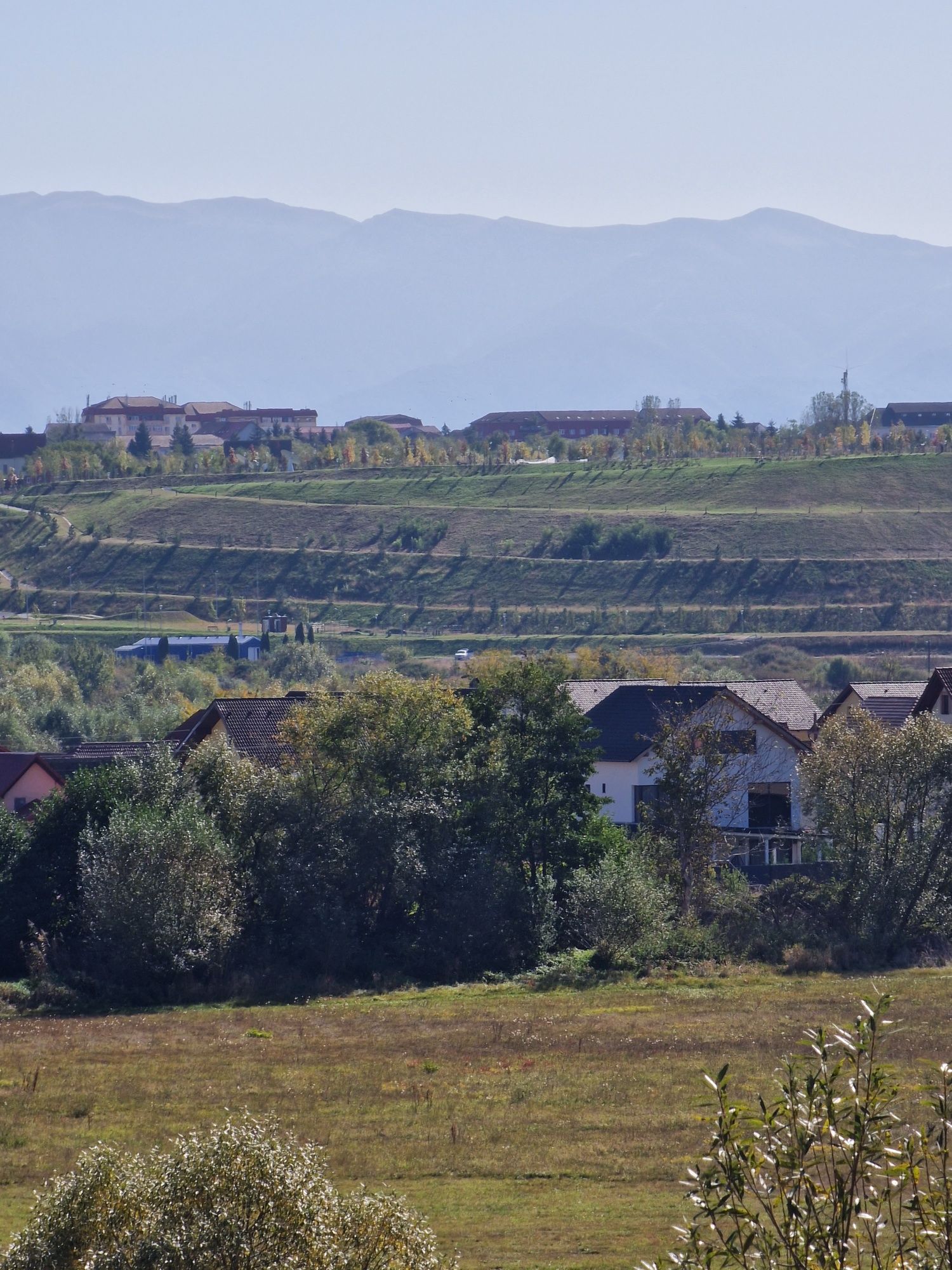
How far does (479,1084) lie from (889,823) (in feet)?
51.8

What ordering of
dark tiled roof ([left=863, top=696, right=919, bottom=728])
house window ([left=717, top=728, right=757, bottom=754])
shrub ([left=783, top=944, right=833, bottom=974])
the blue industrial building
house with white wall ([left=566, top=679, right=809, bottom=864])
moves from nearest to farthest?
shrub ([left=783, top=944, right=833, bottom=974]), house window ([left=717, top=728, right=757, bottom=754]), house with white wall ([left=566, top=679, right=809, bottom=864]), dark tiled roof ([left=863, top=696, right=919, bottom=728]), the blue industrial building

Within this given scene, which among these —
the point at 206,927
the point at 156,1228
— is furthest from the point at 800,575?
the point at 156,1228

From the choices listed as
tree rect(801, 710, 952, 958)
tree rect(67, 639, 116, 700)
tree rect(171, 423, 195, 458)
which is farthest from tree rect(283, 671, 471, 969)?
tree rect(171, 423, 195, 458)

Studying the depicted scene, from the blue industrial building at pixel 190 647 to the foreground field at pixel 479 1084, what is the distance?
67.1 metres

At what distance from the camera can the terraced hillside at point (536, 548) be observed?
107625 millimetres

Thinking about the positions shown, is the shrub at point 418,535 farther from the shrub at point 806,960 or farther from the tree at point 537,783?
the shrub at point 806,960

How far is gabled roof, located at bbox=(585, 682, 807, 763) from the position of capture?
45.7m

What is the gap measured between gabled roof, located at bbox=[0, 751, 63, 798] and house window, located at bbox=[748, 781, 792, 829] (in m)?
20.1

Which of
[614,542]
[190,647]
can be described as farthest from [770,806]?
[614,542]

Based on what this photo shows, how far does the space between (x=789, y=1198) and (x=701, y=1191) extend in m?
0.48

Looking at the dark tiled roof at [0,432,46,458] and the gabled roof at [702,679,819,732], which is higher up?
the dark tiled roof at [0,432,46,458]

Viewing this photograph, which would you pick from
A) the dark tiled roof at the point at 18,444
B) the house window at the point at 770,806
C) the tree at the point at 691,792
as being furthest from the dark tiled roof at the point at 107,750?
the dark tiled roof at the point at 18,444

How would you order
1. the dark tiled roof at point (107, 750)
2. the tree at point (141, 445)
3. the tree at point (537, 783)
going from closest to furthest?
1. the tree at point (537, 783)
2. the dark tiled roof at point (107, 750)
3. the tree at point (141, 445)

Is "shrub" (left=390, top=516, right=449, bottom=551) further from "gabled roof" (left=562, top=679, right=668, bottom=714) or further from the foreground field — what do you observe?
the foreground field
